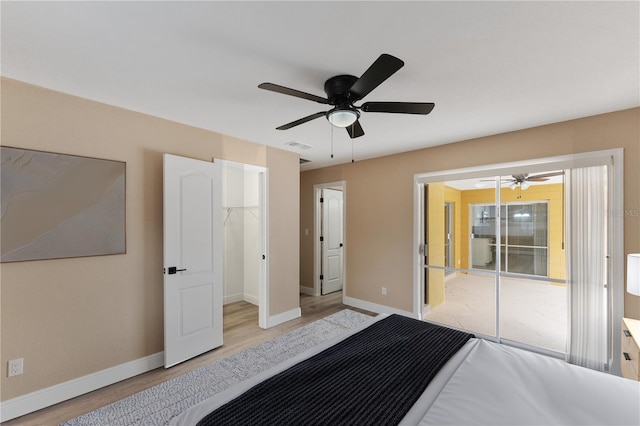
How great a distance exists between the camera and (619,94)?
7.69 ft

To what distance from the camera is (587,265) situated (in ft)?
9.14

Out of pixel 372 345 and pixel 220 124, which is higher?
pixel 220 124

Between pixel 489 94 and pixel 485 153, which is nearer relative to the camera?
pixel 489 94

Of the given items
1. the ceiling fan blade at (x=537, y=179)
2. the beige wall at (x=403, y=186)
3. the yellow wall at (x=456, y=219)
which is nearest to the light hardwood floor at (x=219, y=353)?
the beige wall at (x=403, y=186)

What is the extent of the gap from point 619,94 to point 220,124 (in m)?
3.69

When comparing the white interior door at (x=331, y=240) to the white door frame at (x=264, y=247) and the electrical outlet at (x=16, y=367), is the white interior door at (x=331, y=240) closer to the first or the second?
the white door frame at (x=264, y=247)

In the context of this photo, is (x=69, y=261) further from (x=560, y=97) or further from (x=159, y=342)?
(x=560, y=97)

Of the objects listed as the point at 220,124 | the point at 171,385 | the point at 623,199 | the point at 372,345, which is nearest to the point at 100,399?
the point at 171,385

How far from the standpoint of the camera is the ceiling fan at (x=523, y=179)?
3143 millimetres

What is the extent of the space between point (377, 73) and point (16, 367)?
3.33m

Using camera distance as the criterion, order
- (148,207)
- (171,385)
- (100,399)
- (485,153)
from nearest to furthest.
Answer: (100,399)
(171,385)
(148,207)
(485,153)

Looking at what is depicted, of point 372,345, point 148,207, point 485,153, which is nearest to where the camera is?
point 372,345

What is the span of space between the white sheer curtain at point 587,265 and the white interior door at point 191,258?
3.79 meters

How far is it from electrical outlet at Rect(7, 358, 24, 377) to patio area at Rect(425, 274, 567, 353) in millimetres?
4433
